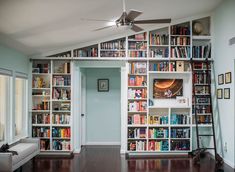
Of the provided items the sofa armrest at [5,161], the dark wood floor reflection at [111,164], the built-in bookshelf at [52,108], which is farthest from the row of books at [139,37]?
the sofa armrest at [5,161]

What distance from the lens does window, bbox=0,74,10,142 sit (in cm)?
514

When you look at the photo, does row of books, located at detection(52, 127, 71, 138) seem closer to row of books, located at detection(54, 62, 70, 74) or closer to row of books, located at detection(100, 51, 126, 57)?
row of books, located at detection(54, 62, 70, 74)

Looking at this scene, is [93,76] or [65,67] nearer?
[65,67]

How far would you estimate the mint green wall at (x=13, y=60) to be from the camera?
16.1 ft

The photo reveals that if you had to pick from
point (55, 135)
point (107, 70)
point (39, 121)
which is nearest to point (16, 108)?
point (39, 121)

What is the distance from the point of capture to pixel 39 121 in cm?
636

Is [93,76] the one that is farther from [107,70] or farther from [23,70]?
[23,70]

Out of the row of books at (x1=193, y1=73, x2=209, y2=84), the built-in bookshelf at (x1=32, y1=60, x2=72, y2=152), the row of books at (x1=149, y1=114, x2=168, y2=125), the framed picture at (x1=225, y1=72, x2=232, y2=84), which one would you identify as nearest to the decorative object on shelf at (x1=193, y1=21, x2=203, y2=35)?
the row of books at (x1=193, y1=73, x2=209, y2=84)

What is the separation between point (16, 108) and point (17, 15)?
9.54 ft

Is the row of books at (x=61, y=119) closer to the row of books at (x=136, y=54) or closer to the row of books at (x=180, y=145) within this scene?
the row of books at (x=136, y=54)

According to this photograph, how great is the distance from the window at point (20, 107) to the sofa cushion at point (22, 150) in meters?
0.82

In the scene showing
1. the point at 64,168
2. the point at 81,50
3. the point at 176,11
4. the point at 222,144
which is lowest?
the point at 64,168

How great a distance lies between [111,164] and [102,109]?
7.64 feet

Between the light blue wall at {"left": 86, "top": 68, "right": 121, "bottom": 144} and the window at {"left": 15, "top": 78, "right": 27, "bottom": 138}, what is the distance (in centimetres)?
192
